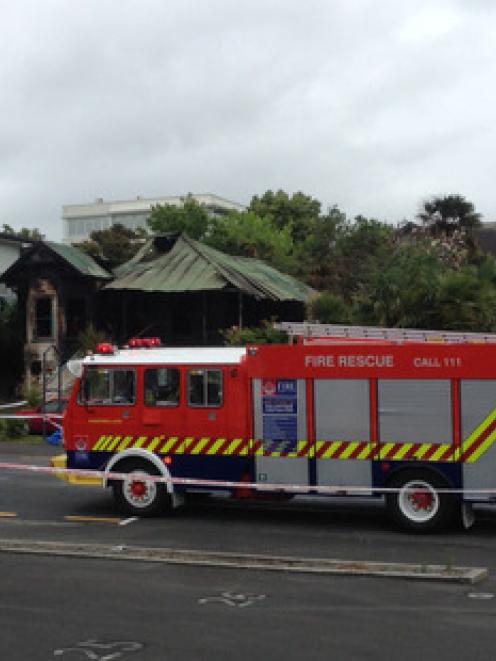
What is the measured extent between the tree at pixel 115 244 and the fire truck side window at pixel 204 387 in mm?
50363

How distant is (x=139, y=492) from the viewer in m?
14.1

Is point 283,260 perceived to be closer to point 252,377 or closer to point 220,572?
point 252,377

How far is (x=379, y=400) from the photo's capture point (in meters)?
12.7

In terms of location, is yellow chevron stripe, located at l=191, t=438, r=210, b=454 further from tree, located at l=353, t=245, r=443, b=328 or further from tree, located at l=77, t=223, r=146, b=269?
tree, located at l=77, t=223, r=146, b=269

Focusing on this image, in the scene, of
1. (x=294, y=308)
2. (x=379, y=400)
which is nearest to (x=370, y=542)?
(x=379, y=400)

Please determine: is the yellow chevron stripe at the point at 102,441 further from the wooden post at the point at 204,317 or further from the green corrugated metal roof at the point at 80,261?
the green corrugated metal roof at the point at 80,261

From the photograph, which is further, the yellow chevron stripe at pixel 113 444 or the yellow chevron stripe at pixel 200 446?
the yellow chevron stripe at pixel 113 444

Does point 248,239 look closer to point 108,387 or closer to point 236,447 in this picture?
point 108,387

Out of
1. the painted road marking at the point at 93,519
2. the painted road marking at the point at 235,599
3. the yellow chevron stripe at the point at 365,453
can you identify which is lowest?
the painted road marking at the point at 235,599

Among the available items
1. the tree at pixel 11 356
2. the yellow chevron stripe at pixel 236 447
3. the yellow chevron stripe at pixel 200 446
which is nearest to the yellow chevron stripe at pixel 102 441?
Answer: the yellow chevron stripe at pixel 200 446

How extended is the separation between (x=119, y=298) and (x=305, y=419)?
28444 millimetres

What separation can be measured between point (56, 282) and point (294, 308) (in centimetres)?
1202

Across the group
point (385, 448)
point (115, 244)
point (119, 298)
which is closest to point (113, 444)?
point (385, 448)

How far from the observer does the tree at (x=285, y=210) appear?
7006 cm
